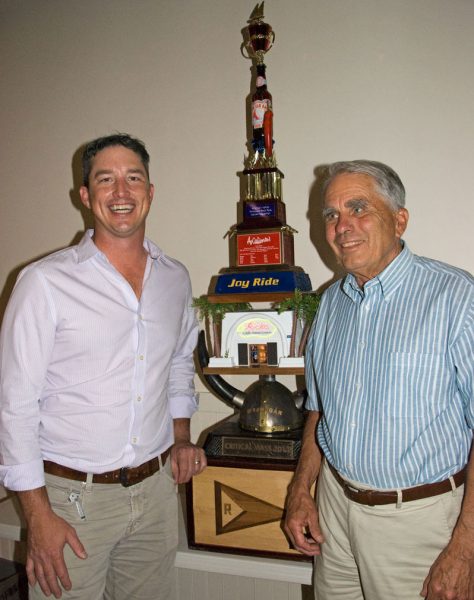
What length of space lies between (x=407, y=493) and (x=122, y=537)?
783 mm

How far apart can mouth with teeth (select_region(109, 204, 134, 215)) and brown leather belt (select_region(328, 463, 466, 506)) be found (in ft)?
3.12

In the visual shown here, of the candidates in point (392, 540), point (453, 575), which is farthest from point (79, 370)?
point (453, 575)

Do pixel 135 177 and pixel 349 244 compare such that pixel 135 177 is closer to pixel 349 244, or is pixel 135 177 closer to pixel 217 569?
pixel 349 244

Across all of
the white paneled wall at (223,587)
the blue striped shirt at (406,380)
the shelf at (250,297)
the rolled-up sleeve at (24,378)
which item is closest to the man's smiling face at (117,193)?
the rolled-up sleeve at (24,378)

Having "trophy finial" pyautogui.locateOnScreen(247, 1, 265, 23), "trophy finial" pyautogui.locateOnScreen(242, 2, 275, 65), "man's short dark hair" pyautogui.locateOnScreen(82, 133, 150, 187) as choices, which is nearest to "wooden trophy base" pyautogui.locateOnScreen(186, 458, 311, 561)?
"man's short dark hair" pyautogui.locateOnScreen(82, 133, 150, 187)

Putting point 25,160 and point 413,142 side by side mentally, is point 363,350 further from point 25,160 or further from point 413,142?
point 25,160

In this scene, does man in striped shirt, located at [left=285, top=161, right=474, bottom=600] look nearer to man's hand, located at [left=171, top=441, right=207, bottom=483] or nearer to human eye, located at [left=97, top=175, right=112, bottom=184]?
man's hand, located at [left=171, top=441, right=207, bottom=483]

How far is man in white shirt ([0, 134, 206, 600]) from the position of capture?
1.31 metres

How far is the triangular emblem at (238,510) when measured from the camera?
5.56ft

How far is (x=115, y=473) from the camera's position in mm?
1405

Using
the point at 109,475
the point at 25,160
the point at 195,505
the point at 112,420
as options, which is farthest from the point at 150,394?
the point at 25,160

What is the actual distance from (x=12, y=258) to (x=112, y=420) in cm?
163

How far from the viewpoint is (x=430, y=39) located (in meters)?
2.07

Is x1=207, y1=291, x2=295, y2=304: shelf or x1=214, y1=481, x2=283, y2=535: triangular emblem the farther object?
x1=207, y1=291, x2=295, y2=304: shelf
